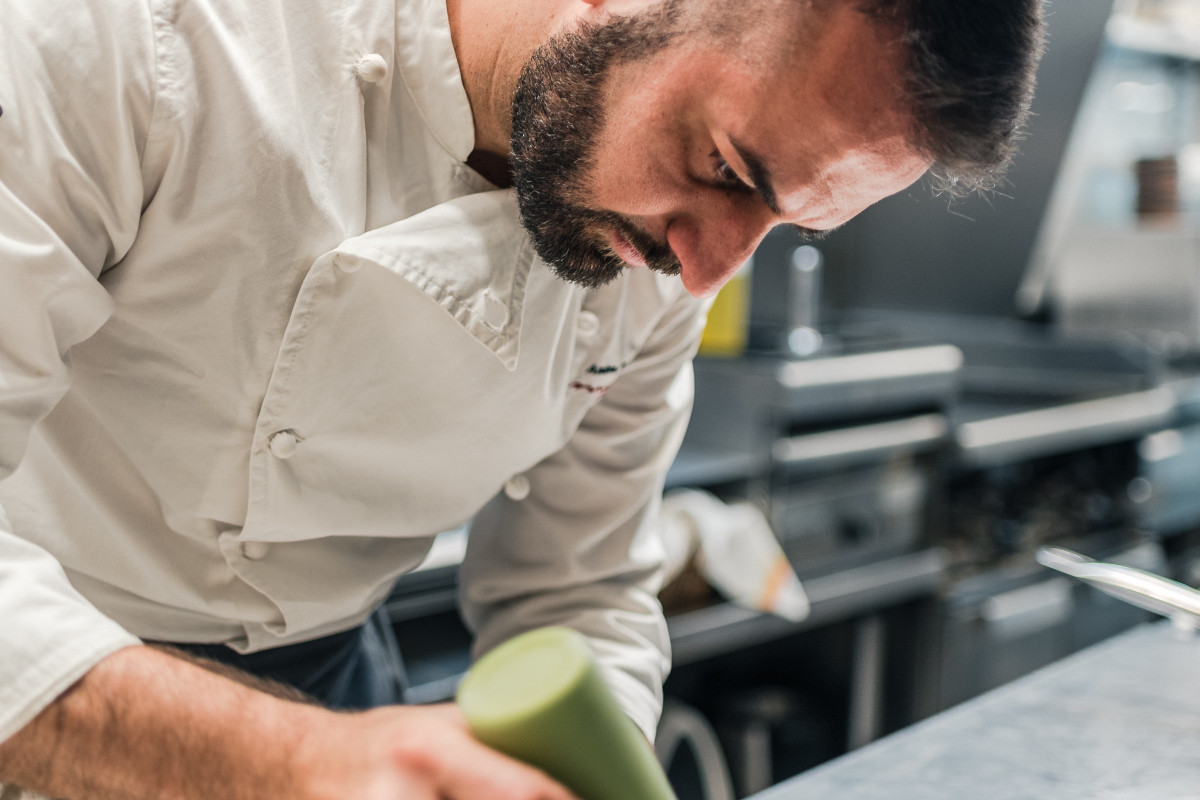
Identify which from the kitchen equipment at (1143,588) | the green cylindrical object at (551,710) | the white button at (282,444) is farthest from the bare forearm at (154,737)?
the kitchen equipment at (1143,588)

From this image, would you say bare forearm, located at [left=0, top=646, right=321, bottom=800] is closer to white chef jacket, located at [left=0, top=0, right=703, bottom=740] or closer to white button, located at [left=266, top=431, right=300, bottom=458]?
white chef jacket, located at [left=0, top=0, right=703, bottom=740]

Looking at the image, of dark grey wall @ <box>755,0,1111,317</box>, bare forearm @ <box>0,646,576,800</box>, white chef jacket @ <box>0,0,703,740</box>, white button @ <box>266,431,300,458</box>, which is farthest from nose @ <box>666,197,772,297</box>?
dark grey wall @ <box>755,0,1111,317</box>

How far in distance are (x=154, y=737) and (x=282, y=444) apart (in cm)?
34

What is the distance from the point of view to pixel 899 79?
761 mm

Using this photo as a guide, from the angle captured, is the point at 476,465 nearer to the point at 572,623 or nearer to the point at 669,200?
the point at 572,623

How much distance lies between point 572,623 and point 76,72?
2.43 ft

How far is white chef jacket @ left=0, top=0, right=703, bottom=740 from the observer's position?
72 cm

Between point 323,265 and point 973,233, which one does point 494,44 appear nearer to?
point 323,265

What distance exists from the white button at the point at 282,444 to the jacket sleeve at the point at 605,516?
368 mm

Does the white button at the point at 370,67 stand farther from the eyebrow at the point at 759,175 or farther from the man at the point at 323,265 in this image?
the eyebrow at the point at 759,175

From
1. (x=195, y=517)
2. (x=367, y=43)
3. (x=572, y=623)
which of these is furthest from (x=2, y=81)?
(x=572, y=623)

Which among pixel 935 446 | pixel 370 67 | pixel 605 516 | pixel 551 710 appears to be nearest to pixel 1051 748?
pixel 605 516

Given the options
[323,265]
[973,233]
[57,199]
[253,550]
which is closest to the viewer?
Answer: [57,199]

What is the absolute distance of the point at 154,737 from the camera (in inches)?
23.8
